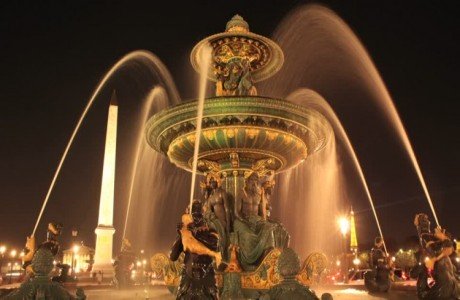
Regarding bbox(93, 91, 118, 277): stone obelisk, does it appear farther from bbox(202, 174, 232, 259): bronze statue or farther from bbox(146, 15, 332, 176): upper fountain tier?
bbox(202, 174, 232, 259): bronze statue

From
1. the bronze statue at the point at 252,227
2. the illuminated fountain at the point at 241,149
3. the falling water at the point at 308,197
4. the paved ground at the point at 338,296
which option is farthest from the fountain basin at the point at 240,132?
the falling water at the point at 308,197

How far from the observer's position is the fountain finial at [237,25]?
11.8 metres

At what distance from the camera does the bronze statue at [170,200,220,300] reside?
579 cm

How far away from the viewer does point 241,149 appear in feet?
34.5

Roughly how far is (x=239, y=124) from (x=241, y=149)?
0.92 metres

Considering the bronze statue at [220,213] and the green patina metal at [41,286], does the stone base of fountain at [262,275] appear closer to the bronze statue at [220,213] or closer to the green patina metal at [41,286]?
the bronze statue at [220,213]

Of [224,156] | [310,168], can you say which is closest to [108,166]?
[310,168]

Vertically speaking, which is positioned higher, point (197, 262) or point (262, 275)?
point (197, 262)

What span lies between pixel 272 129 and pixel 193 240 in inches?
183

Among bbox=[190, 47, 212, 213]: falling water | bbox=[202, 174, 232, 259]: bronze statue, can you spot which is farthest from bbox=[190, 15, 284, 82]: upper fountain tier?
bbox=[202, 174, 232, 259]: bronze statue

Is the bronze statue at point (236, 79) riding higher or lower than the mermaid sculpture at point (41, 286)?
higher

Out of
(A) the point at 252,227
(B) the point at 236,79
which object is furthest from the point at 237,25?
(A) the point at 252,227

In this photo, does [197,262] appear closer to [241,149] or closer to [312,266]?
[312,266]

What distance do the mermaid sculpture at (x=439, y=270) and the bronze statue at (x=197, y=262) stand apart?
3898mm
